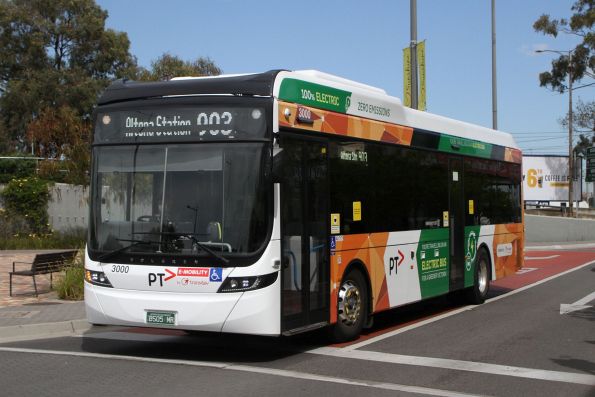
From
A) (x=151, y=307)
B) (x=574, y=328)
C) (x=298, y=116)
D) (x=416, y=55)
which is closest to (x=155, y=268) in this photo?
(x=151, y=307)

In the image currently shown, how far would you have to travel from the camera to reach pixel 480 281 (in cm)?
1486

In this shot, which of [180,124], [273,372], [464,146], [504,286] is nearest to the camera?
[273,372]

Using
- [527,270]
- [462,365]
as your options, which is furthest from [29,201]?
[462,365]

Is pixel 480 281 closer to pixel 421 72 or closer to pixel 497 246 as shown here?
pixel 497 246

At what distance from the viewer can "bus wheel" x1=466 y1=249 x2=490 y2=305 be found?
1458 centimetres

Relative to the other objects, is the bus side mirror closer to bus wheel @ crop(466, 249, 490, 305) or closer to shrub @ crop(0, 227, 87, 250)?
bus wheel @ crop(466, 249, 490, 305)

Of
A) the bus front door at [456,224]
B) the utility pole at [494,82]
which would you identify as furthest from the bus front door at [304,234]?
the utility pole at [494,82]

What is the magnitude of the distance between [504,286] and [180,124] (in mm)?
11980

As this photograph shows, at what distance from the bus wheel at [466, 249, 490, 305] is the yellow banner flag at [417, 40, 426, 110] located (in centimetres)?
455

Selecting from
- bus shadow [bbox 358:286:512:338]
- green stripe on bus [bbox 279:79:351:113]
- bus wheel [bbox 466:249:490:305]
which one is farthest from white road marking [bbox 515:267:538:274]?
green stripe on bus [bbox 279:79:351:113]

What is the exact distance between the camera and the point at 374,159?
10.8m

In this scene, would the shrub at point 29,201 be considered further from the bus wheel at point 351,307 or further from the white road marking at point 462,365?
the white road marking at point 462,365

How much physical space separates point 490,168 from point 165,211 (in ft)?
28.3

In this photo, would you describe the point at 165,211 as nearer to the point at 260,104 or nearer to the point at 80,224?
the point at 260,104
